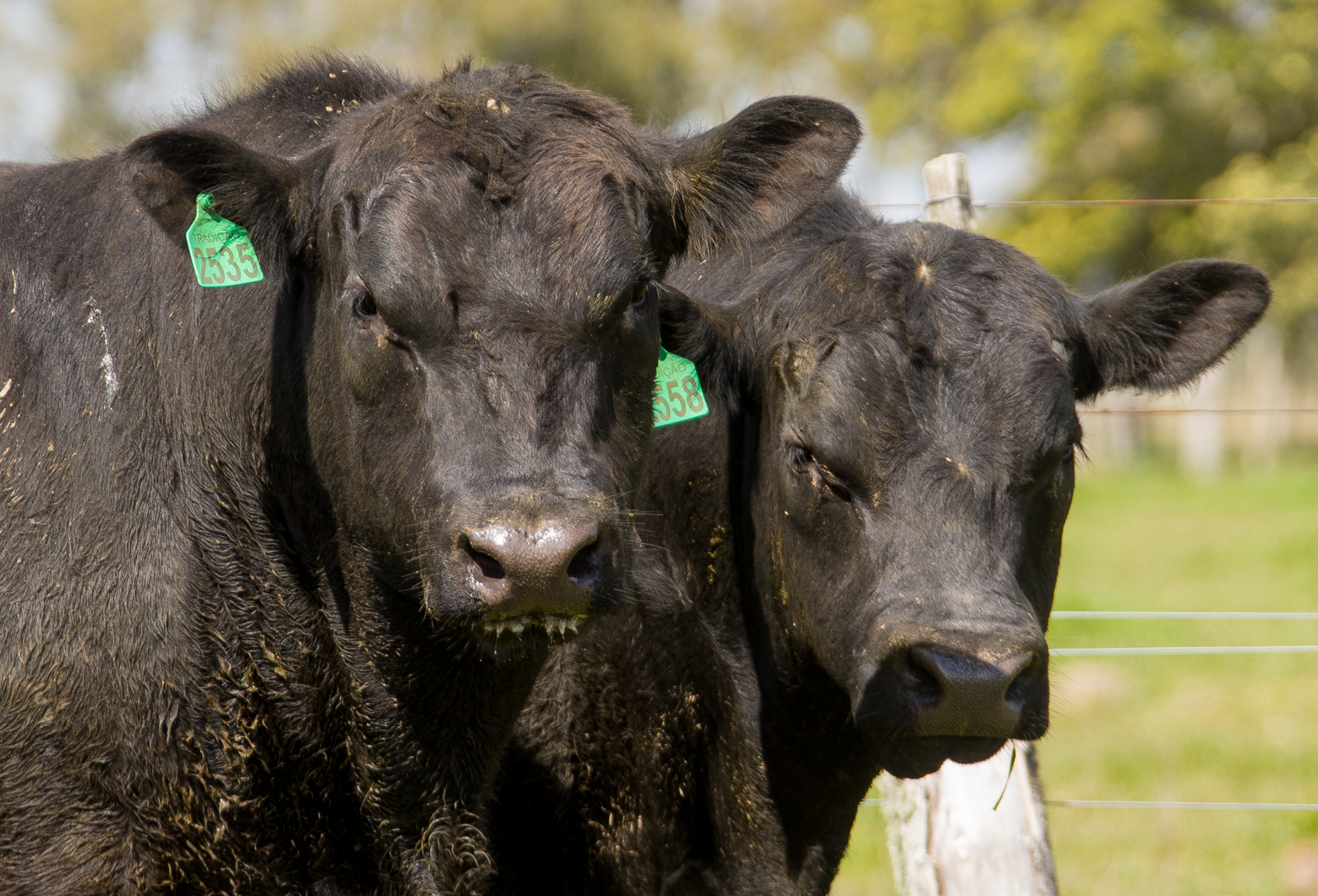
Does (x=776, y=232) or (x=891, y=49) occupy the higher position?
(x=891, y=49)

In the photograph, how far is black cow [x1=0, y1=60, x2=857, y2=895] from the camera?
10.6 feet

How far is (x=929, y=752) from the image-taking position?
364cm

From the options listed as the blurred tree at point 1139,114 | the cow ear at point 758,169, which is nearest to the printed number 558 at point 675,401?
the cow ear at point 758,169

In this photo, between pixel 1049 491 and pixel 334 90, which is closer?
pixel 1049 491

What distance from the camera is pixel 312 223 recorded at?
3623mm

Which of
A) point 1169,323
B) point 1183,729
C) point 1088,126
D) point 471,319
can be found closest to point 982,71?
point 1088,126

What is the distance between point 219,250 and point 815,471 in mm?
1735

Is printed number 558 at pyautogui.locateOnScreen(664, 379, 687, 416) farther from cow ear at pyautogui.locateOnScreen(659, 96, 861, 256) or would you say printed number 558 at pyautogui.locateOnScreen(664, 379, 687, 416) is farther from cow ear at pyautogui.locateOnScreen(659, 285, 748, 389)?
cow ear at pyautogui.locateOnScreen(659, 96, 861, 256)

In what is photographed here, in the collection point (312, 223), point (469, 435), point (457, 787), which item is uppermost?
point (312, 223)

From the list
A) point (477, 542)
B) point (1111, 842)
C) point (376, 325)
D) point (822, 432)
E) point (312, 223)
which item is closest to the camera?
point (477, 542)

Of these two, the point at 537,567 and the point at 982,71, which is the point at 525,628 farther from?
the point at 982,71

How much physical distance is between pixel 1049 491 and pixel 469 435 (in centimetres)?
174

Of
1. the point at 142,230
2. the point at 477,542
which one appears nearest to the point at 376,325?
the point at 477,542

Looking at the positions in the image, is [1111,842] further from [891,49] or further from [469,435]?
[891,49]
